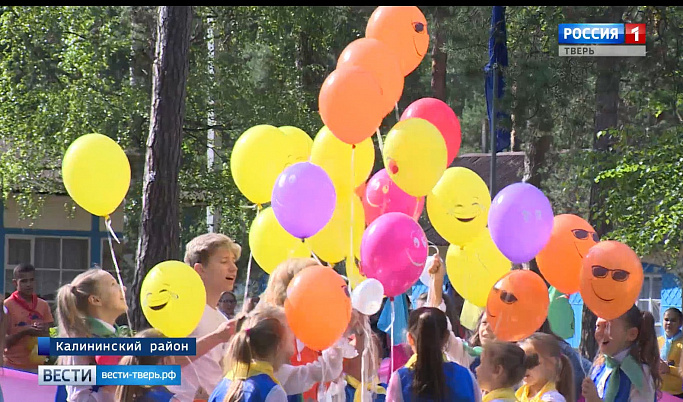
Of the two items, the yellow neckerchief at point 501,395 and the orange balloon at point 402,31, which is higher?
the orange balloon at point 402,31

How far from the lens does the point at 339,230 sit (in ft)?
20.9

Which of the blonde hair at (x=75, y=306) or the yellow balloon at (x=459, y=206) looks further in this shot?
the yellow balloon at (x=459, y=206)

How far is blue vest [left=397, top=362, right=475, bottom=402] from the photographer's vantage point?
4.61m

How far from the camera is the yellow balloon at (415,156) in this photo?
5810 mm

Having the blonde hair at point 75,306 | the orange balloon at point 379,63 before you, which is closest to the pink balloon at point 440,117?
the orange balloon at point 379,63

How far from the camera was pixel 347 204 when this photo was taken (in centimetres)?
641

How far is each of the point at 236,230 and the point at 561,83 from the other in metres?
4.48

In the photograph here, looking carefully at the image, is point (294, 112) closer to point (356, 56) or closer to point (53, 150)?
point (53, 150)

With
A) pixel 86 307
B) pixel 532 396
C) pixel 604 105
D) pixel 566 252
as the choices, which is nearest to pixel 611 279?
pixel 566 252

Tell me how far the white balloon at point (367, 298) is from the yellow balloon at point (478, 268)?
1310 mm

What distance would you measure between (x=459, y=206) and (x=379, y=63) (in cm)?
101

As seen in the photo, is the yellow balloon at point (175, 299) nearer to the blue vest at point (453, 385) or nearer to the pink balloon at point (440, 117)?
the blue vest at point (453, 385)

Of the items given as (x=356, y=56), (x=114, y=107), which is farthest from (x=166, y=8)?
(x=114, y=107)

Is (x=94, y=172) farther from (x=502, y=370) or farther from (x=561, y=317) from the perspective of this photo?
(x=561, y=317)
